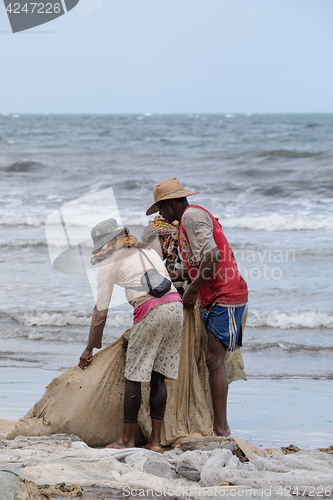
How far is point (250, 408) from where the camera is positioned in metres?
4.23

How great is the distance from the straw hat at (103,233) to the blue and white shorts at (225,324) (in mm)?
798

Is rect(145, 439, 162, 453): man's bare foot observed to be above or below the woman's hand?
below

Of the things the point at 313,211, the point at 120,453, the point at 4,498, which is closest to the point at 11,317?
the point at 120,453

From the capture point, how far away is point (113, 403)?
11.2 feet

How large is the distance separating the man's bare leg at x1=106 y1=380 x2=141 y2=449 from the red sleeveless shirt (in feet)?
2.34

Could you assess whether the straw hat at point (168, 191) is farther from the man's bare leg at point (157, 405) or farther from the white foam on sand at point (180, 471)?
the white foam on sand at point (180, 471)

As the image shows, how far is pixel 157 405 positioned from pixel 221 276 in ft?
2.94

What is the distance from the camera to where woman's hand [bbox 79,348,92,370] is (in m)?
3.43

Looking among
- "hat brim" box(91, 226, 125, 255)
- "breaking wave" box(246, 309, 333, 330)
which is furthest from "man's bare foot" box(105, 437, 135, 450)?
"breaking wave" box(246, 309, 333, 330)

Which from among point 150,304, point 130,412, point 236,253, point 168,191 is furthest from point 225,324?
point 236,253

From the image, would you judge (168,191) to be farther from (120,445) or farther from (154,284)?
(120,445)

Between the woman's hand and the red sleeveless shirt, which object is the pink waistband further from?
the woman's hand

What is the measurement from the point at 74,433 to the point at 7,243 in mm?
7799

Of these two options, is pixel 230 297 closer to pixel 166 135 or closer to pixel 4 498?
pixel 4 498
